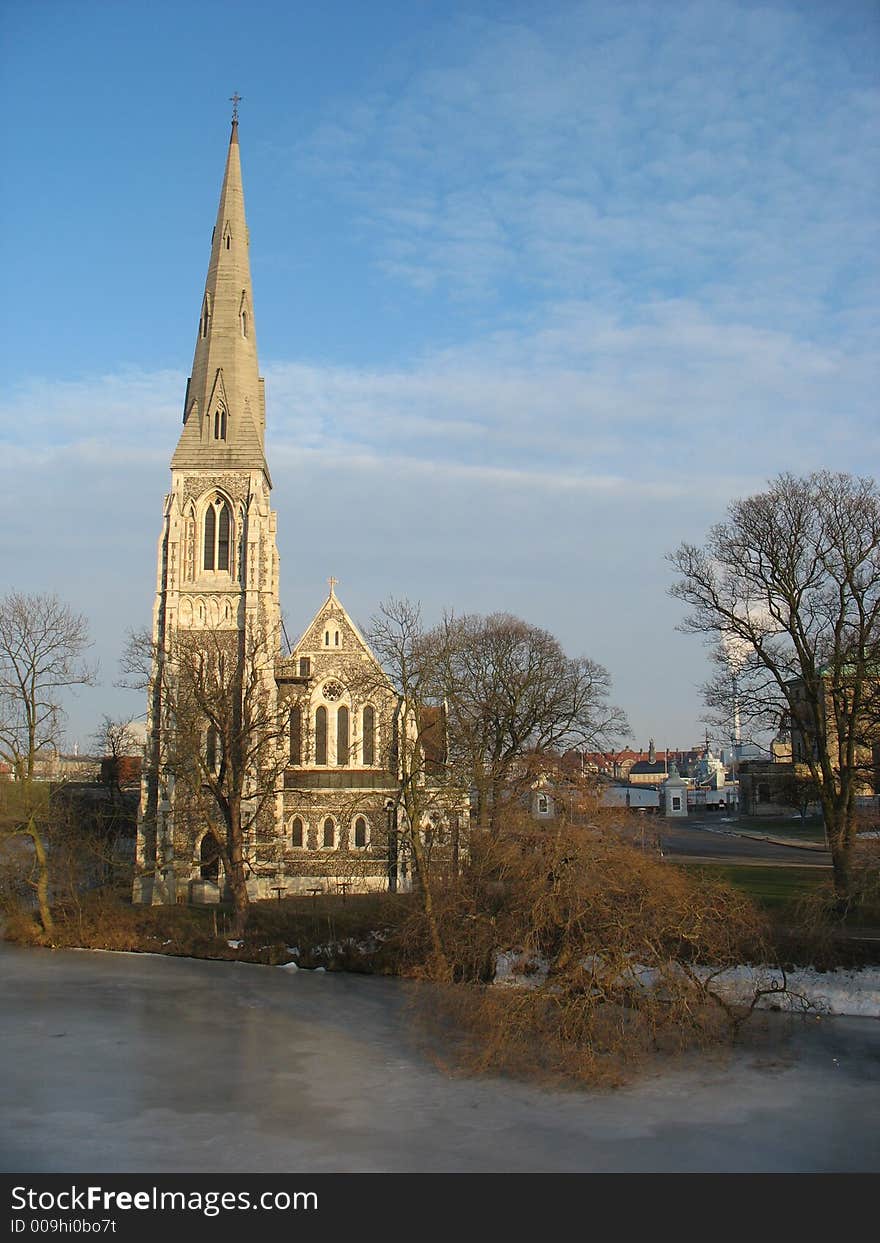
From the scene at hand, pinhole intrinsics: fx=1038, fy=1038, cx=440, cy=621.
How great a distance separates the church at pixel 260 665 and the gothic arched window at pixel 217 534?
0.06m

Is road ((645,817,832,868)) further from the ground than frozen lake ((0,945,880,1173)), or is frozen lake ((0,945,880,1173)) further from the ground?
road ((645,817,832,868))

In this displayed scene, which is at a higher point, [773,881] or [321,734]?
[321,734]

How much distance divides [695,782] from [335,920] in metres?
103

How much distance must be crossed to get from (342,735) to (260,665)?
553 cm

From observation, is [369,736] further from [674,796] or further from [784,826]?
[674,796]

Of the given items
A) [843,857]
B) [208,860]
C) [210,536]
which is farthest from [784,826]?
[843,857]

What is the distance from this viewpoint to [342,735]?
40062 millimetres

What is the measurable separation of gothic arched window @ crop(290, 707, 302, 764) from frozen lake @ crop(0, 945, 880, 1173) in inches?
659

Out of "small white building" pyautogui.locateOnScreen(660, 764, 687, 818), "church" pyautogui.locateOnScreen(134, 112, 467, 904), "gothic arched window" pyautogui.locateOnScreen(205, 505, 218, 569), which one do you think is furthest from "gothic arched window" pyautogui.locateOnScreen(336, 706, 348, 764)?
"small white building" pyautogui.locateOnScreen(660, 764, 687, 818)

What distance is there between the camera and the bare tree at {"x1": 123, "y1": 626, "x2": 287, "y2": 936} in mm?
A: 31641

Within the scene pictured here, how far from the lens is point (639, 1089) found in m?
15.6

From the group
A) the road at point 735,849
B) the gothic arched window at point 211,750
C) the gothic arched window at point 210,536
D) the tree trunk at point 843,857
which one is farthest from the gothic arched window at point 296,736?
the tree trunk at point 843,857

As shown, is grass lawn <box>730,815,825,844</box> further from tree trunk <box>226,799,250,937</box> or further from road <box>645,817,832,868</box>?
tree trunk <box>226,799,250,937</box>
